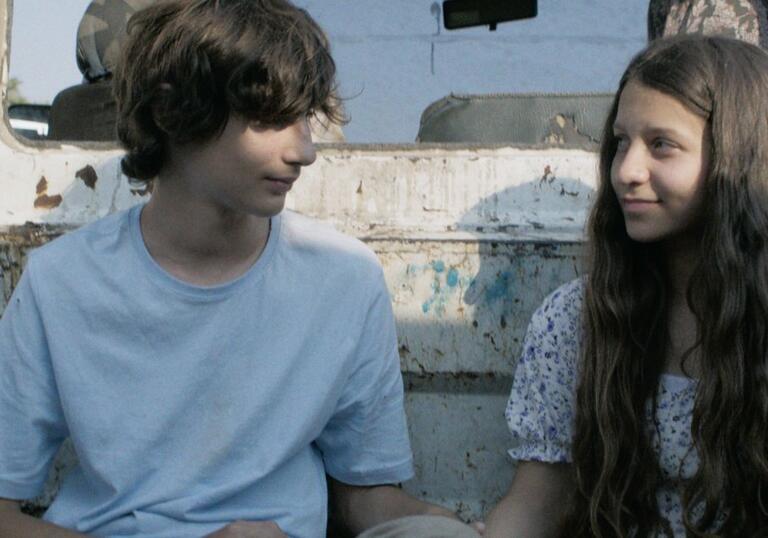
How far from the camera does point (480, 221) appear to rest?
2309mm

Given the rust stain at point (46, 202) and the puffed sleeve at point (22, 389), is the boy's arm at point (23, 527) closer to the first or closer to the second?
the puffed sleeve at point (22, 389)

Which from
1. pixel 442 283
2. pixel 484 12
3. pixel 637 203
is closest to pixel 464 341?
pixel 442 283

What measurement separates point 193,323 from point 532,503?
0.69 metres

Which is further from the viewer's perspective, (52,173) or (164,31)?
(52,173)

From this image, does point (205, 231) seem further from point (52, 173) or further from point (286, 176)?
point (52, 173)

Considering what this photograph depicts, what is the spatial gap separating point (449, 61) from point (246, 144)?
8.96ft

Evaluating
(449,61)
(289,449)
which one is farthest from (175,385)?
(449,61)

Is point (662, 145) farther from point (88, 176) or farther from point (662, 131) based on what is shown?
point (88, 176)

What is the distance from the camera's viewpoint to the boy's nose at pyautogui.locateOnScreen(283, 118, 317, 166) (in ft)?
6.57

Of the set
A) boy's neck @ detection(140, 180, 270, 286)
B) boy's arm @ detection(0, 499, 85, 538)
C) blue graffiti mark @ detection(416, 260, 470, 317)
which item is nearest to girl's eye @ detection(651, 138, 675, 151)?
blue graffiti mark @ detection(416, 260, 470, 317)

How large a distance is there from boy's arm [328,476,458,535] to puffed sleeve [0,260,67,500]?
557 millimetres

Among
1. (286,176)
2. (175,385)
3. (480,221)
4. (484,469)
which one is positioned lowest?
(484,469)

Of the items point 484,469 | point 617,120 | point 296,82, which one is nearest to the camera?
point 296,82

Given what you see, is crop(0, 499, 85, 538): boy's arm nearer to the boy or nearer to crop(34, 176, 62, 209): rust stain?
the boy
